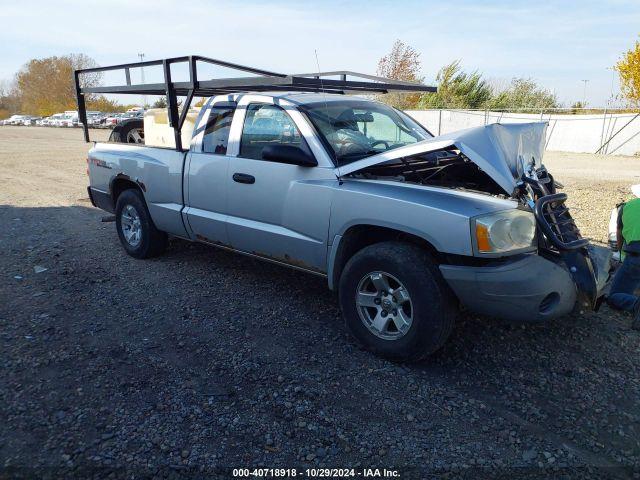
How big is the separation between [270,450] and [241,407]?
0.43 m

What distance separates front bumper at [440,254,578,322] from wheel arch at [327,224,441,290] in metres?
0.51

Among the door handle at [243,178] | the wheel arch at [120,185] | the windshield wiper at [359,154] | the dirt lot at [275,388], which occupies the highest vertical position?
the windshield wiper at [359,154]

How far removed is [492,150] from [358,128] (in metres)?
1.34

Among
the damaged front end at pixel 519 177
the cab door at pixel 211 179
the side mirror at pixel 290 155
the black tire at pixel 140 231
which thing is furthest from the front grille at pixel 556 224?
the black tire at pixel 140 231

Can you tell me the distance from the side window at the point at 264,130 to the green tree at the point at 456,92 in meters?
28.1

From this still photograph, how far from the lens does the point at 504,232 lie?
298cm

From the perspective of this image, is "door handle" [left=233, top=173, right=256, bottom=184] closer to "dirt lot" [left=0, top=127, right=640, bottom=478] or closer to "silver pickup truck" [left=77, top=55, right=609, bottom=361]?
"silver pickup truck" [left=77, top=55, right=609, bottom=361]

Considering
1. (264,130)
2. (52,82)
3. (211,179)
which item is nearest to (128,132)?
(211,179)

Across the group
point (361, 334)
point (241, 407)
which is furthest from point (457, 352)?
point (241, 407)

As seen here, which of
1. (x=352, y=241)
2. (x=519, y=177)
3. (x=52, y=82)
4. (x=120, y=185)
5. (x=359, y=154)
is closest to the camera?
(x=519, y=177)

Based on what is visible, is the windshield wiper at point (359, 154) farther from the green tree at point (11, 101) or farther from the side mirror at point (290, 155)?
the green tree at point (11, 101)

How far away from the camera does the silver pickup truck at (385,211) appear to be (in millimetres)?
3020

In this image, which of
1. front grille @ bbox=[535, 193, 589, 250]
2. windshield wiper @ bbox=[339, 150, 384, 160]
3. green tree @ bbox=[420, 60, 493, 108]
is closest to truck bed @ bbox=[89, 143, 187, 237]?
windshield wiper @ bbox=[339, 150, 384, 160]

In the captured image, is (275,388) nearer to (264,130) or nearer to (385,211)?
(385,211)
